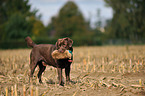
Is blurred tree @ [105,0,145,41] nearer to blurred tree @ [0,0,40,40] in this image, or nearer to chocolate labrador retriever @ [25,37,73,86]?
blurred tree @ [0,0,40,40]

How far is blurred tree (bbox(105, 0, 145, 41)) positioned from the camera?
47.4 meters

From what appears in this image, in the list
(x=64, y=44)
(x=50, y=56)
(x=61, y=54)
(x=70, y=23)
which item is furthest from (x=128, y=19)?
(x=61, y=54)

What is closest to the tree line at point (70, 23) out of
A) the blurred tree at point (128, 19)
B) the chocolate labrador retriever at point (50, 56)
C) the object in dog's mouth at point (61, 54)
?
the blurred tree at point (128, 19)

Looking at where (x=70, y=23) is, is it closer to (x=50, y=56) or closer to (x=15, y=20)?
(x=15, y=20)

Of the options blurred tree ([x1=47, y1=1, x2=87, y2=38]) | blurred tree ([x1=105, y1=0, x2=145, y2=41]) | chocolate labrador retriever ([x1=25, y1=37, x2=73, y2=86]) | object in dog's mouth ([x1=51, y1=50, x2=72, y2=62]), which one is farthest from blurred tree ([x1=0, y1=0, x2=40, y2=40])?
object in dog's mouth ([x1=51, y1=50, x2=72, y2=62])

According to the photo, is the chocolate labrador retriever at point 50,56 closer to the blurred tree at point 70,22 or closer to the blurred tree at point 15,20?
the blurred tree at point 15,20

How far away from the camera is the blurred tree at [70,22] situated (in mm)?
58978

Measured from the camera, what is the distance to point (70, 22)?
2366 inches

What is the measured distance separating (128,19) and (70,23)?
1890 cm

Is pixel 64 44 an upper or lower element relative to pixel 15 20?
lower

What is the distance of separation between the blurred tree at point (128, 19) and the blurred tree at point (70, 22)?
11.1 m

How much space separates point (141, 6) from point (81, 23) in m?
19.5

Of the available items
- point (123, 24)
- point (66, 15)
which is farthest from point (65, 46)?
point (66, 15)

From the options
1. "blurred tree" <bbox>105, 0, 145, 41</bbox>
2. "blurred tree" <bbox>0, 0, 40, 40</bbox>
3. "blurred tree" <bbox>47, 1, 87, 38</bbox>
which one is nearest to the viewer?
"blurred tree" <bbox>0, 0, 40, 40</bbox>
